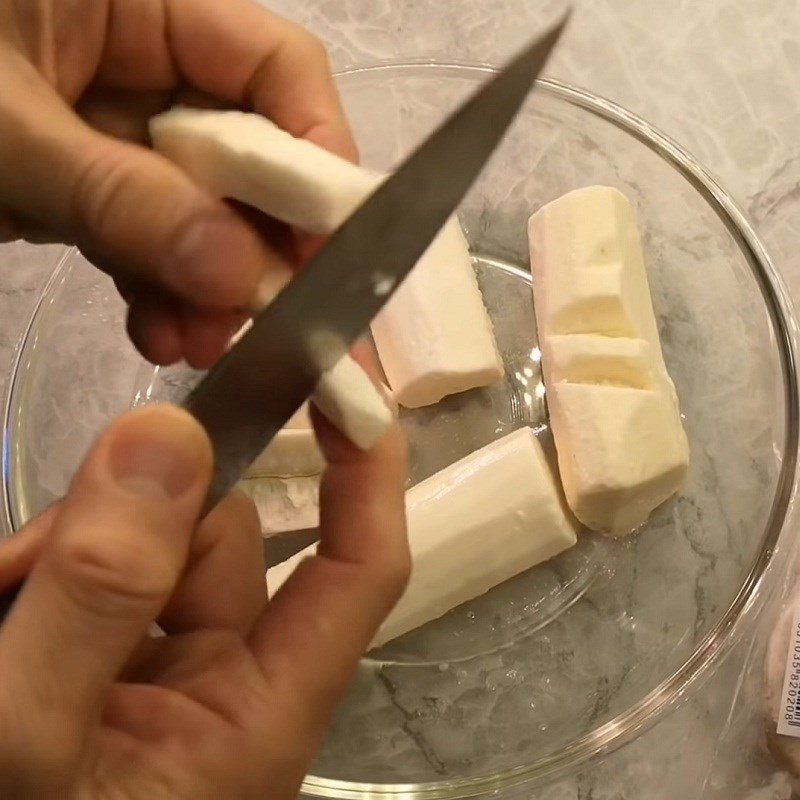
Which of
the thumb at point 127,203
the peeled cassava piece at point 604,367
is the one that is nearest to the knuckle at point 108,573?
the thumb at point 127,203

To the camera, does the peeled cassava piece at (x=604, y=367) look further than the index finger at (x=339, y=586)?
Yes

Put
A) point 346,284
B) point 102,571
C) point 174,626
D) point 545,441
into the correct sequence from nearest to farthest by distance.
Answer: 1. point 102,571
2. point 346,284
3. point 174,626
4. point 545,441

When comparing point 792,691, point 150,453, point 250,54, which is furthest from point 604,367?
point 150,453

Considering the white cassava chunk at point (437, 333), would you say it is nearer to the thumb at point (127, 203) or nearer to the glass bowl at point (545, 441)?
the glass bowl at point (545, 441)

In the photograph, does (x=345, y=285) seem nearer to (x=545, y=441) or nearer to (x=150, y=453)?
(x=150, y=453)

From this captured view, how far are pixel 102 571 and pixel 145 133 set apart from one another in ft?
2.03

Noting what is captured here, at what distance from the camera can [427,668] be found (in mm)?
1060

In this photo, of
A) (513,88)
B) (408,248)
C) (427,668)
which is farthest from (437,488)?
(513,88)

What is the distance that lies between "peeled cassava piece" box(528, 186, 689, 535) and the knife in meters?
0.41

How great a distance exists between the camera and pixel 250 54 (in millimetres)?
872

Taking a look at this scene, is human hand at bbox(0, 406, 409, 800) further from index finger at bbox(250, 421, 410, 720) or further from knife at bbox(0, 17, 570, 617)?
knife at bbox(0, 17, 570, 617)

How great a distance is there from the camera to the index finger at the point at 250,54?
2.85 feet

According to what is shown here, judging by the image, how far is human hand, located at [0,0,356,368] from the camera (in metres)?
0.68

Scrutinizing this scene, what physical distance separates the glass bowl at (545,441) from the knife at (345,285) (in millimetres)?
468
